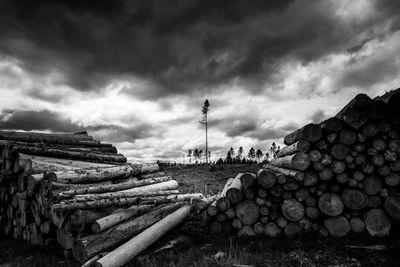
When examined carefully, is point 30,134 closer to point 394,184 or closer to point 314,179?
point 314,179

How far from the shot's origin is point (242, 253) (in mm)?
4980

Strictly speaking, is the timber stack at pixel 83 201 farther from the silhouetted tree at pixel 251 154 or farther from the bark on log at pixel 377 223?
the silhouetted tree at pixel 251 154

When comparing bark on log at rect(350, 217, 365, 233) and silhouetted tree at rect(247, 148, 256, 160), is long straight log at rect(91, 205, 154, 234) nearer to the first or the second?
bark on log at rect(350, 217, 365, 233)

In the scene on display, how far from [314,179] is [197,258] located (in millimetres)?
3040

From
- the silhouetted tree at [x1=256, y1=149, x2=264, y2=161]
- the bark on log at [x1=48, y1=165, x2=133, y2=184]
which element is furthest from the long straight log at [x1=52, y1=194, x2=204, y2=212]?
the silhouetted tree at [x1=256, y1=149, x2=264, y2=161]

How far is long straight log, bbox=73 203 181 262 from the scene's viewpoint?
509cm

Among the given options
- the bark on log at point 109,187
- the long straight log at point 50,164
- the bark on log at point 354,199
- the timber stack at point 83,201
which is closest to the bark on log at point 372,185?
the bark on log at point 354,199

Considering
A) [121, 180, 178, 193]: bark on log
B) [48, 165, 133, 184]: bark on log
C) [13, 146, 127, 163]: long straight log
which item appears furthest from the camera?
[13, 146, 127, 163]: long straight log

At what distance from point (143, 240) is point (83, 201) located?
1.71 meters

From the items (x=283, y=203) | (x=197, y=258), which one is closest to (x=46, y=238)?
(x=197, y=258)

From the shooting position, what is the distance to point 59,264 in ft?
17.8

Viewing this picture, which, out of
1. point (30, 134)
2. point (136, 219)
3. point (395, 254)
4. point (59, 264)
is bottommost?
point (59, 264)

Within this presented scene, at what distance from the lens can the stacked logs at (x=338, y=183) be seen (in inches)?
222

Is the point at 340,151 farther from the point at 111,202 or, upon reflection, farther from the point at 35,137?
the point at 35,137
